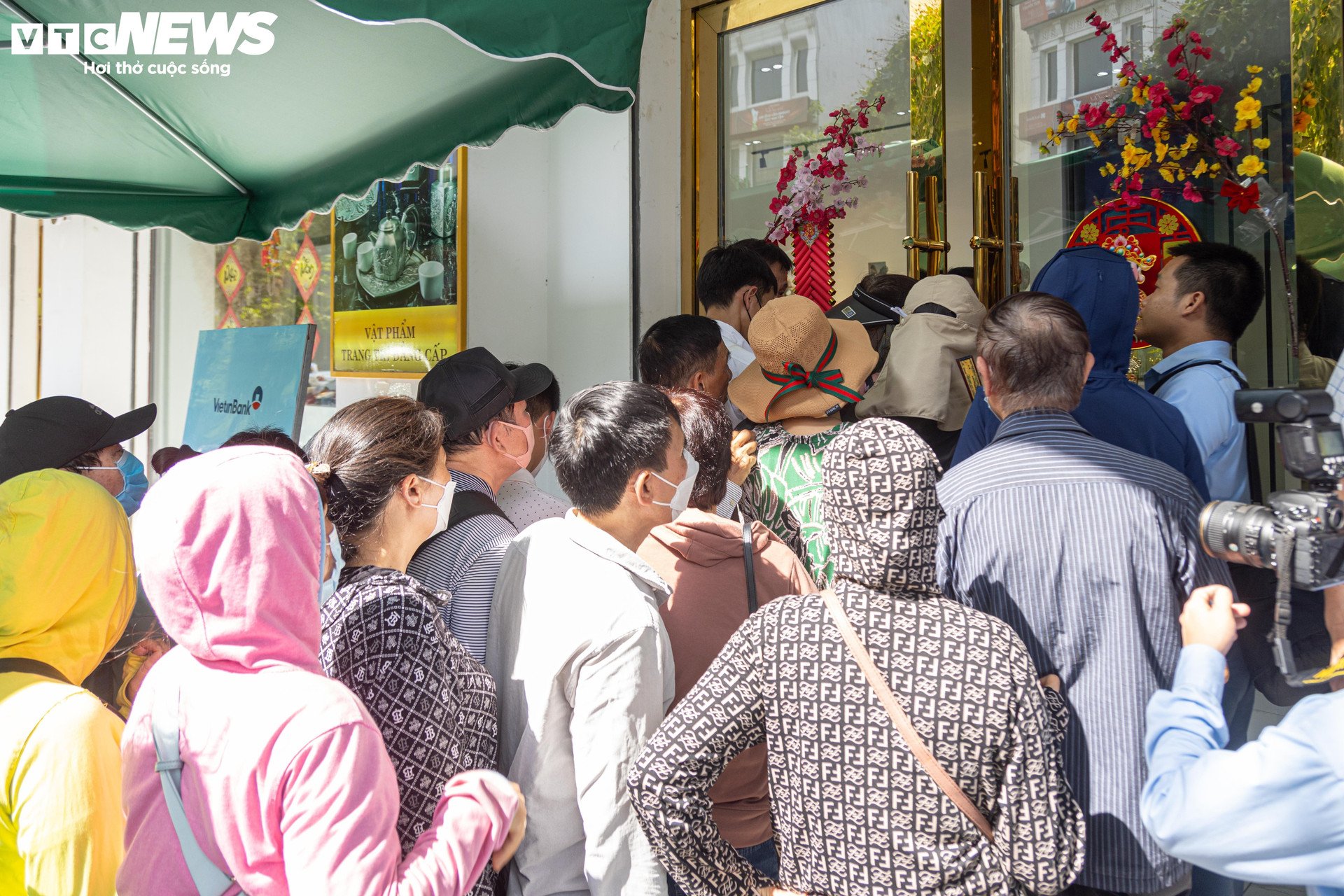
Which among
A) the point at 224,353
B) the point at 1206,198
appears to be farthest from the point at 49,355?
the point at 1206,198

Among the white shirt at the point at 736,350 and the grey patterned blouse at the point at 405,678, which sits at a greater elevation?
the white shirt at the point at 736,350

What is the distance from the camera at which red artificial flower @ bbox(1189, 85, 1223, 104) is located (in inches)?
128

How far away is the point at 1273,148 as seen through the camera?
315 centimetres

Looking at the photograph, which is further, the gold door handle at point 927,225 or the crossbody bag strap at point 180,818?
the gold door handle at point 927,225

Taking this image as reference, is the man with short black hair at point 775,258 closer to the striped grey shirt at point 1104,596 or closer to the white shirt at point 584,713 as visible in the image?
the striped grey shirt at point 1104,596

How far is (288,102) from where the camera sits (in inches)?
135

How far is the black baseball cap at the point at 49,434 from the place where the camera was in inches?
113

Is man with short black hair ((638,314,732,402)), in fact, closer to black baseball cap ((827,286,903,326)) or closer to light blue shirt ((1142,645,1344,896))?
black baseball cap ((827,286,903,326))

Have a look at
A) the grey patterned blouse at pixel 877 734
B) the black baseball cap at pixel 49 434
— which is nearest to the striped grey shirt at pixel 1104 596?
the grey patterned blouse at pixel 877 734

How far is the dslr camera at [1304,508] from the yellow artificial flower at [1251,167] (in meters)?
2.04

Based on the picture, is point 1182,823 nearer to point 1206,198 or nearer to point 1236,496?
point 1236,496

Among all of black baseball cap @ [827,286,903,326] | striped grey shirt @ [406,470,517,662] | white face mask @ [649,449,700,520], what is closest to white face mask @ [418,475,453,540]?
striped grey shirt @ [406,470,517,662]

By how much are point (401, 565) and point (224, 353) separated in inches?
133

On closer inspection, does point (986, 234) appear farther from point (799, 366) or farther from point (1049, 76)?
point (799, 366)
